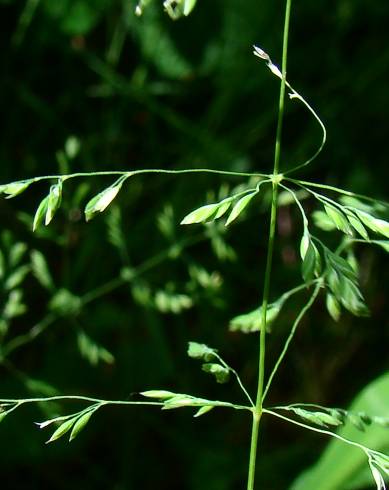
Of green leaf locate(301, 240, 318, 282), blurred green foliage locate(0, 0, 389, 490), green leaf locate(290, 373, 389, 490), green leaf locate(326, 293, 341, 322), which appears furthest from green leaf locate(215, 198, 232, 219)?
blurred green foliage locate(0, 0, 389, 490)

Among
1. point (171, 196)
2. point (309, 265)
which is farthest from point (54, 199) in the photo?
point (171, 196)

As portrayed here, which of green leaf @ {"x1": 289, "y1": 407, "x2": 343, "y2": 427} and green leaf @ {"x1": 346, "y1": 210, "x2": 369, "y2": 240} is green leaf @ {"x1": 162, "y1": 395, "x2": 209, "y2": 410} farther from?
green leaf @ {"x1": 346, "y1": 210, "x2": 369, "y2": 240}

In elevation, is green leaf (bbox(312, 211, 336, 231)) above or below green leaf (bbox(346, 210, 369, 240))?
below

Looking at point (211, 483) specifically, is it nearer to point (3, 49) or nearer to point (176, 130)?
point (176, 130)

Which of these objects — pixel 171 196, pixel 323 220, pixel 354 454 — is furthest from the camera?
pixel 171 196

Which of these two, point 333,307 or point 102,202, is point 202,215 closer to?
point 102,202

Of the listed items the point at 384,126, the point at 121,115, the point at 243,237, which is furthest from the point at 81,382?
the point at 384,126
